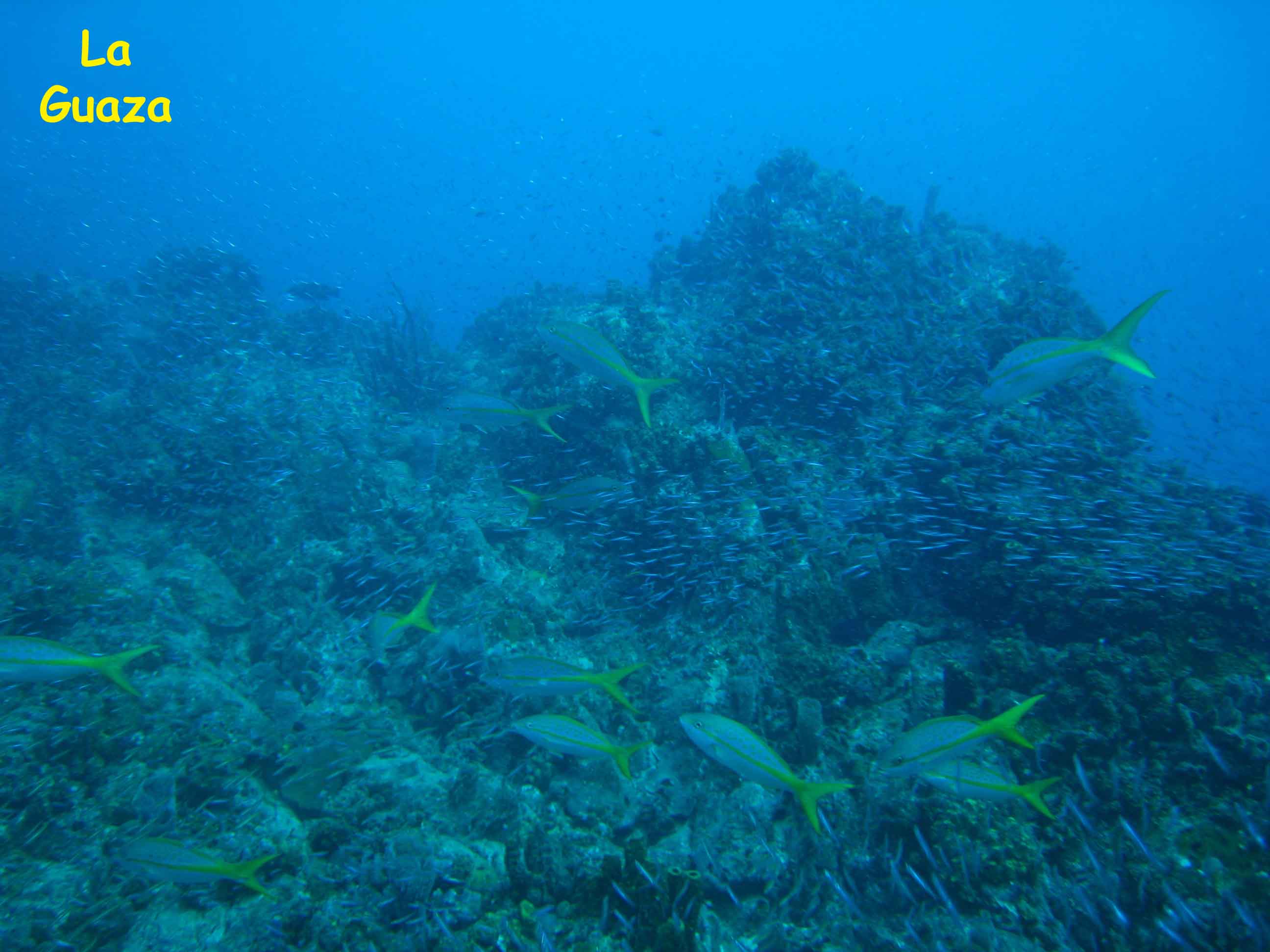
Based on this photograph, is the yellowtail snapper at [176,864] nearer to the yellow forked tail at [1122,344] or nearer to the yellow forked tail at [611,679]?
the yellow forked tail at [611,679]

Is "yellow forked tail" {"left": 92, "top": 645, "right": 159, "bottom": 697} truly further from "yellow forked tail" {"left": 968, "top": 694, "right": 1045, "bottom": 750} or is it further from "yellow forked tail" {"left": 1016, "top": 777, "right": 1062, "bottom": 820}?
"yellow forked tail" {"left": 1016, "top": 777, "right": 1062, "bottom": 820}

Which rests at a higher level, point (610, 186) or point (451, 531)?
A: point (610, 186)

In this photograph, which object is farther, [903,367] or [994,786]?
[903,367]

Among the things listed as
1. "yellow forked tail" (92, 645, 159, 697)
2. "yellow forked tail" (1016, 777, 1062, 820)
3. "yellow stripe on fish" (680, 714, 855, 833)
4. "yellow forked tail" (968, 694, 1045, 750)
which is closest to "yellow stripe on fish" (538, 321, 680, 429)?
"yellow stripe on fish" (680, 714, 855, 833)

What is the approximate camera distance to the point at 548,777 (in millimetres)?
4930

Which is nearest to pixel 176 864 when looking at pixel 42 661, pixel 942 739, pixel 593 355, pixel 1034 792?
pixel 42 661

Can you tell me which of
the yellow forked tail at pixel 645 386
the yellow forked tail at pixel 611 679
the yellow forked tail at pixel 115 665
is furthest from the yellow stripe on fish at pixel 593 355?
the yellow forked tail at pixel 115 665

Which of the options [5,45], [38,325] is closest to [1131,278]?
[38,325]

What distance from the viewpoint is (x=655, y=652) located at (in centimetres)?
624

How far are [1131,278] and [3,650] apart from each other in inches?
2895

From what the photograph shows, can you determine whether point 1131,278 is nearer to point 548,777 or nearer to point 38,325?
point 548,777

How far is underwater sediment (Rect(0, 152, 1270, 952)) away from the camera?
3.59 m

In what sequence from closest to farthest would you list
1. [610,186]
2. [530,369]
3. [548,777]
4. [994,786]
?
[994,786], [548,777], [530,369], [610,186]

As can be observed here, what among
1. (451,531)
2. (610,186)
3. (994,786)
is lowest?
(994,786)
